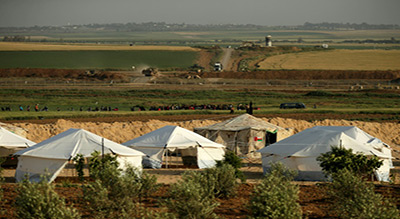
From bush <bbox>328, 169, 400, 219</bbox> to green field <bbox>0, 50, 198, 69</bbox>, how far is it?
106915mm

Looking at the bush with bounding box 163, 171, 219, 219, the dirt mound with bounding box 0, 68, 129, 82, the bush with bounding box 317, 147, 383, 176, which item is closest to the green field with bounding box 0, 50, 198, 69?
the dirt mound with bounding box 0, 68, 129, 82

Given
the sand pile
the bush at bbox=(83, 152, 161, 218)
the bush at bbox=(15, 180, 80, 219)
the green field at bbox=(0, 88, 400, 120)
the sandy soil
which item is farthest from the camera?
the green field at bbox=(0, 88, 400, 120)

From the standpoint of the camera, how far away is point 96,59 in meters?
141

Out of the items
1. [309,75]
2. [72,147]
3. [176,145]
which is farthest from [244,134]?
[309,75]

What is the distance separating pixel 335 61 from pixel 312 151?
4165 inches

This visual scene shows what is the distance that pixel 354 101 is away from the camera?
Result: 69.0m

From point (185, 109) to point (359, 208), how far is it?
43.7 metres

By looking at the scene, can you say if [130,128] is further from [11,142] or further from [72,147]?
[72,147]

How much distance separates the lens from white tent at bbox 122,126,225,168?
30.8m

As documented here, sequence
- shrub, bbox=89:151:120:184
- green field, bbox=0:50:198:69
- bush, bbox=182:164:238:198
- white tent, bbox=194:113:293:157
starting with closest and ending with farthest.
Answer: shrub, bbox=89:151:120:184 < bush, bbox=182:164:238:198 < white tent, bbox=194:113:293:157 < green field, bbox=0:50:198:69

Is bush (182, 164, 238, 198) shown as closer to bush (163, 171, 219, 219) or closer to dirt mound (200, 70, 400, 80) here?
bush (163, 171, 219, 219)

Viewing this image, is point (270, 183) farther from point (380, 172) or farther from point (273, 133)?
point (273, 133)

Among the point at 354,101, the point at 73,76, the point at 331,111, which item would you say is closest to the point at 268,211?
the point at 331,111

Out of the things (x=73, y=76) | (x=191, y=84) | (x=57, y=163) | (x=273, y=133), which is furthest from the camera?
(x=73, y=76)
